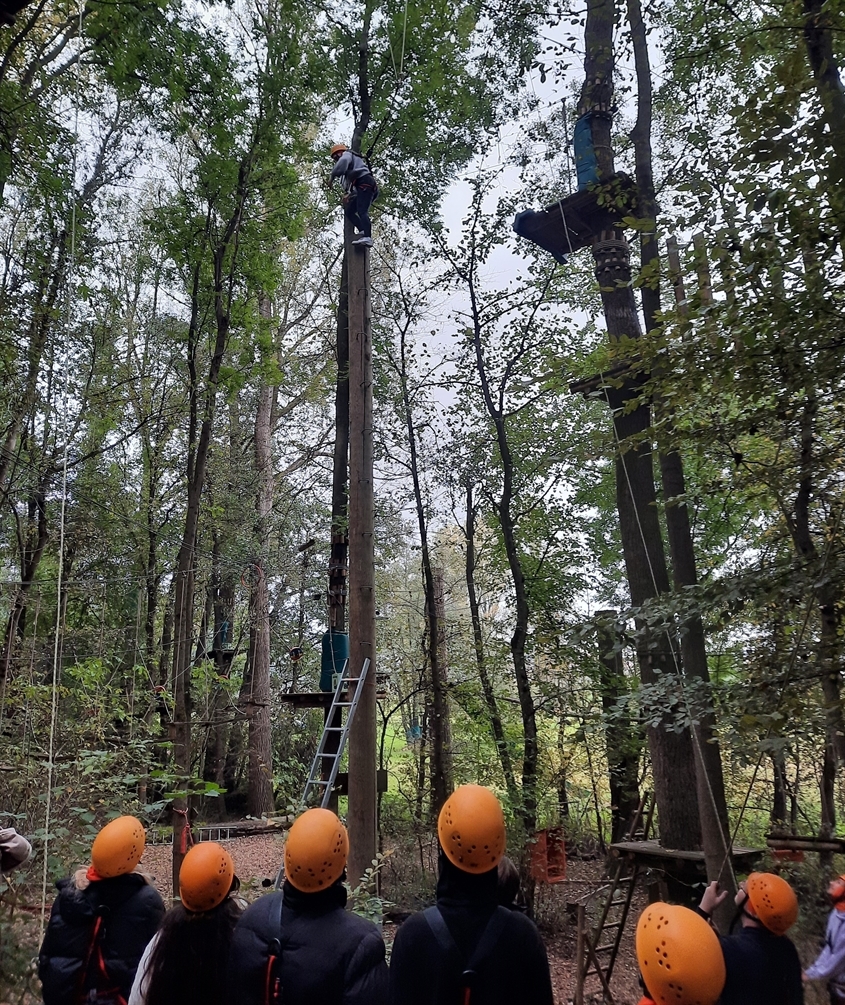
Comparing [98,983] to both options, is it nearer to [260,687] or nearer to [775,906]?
[775,906]

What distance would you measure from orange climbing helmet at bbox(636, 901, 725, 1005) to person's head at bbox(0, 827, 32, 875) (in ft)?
8.26

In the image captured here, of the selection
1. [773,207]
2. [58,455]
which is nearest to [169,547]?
[58,455]

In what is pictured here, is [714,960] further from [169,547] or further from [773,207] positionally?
[169,547]

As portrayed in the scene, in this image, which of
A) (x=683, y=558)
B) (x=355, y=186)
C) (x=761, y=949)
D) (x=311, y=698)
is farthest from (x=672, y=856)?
(x=355, y=186)

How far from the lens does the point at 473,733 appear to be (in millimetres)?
9227

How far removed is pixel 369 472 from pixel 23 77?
16.3ft

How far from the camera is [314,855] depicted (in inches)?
73.7

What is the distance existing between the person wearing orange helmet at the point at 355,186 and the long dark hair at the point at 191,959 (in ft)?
16.9

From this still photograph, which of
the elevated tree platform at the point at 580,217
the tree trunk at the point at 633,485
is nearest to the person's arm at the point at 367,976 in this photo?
the tree trunk at the point at 633,485

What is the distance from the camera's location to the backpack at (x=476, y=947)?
165 centimetres

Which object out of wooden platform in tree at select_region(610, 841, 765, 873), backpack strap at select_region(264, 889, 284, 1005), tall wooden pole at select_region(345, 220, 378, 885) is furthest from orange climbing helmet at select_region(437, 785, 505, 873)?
wooden platform in tree at select_region(610, 841, 765, 873)

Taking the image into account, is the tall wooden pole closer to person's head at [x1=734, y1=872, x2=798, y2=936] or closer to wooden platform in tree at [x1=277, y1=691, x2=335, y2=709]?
wooden platform in tree at [x1=277, y1=691, x2=335, y2=709]

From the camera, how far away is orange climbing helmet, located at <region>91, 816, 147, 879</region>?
2285 millimetres

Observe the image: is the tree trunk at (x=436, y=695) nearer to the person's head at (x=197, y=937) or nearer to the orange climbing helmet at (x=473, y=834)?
the person's head at (x=197, y=937)
